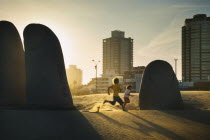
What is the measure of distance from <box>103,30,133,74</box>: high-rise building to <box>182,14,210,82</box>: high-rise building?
50910 millimetres

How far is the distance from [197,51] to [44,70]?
96.0m

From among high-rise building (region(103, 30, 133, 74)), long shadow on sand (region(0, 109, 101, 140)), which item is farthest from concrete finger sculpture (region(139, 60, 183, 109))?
high-rise building (region(103, 30, 133, 74))

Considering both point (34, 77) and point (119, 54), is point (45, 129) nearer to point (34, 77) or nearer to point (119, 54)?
point (34, 77)

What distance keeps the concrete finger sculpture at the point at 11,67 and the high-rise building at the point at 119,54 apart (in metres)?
132

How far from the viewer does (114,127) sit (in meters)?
5.82

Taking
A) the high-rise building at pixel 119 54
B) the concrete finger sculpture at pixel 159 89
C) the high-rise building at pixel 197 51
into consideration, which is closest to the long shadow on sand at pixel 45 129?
the concrete finger sculpture at pixel 159 89

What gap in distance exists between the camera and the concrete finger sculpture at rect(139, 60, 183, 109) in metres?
12.5

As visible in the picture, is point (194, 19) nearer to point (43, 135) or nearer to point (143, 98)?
point (143, 98)

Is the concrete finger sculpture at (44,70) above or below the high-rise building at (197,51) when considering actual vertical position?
below

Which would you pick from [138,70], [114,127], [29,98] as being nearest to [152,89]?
[29,98]

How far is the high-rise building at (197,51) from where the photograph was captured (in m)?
96.4

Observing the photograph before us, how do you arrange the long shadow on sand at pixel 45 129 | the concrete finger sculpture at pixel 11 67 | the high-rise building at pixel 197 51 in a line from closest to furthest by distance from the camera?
the long shadow on sand at pixel 45 129
the concrete finger sculpture at pixel 11 67
the high-rise building at pixel 197 51

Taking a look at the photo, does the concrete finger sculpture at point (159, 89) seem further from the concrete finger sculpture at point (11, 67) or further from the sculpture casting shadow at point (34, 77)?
the concrete finger sculpture at point (11, 67)

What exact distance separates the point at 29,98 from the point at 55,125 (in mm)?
4968
